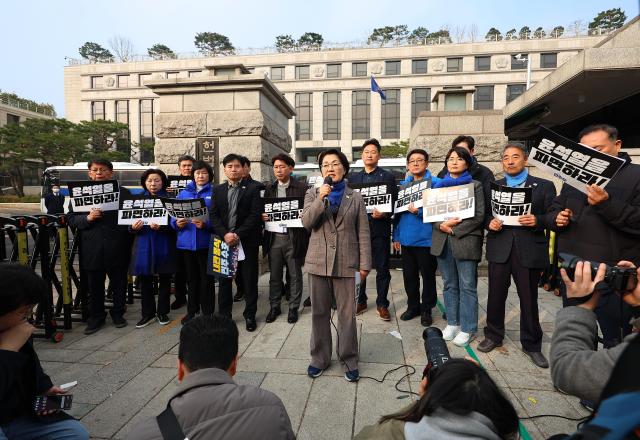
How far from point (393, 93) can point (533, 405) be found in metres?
48.3

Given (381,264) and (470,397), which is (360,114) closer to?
(381,264)

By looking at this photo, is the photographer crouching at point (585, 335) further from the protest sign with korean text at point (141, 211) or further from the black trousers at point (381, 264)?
the protest sign with korean text at point (141, 211)

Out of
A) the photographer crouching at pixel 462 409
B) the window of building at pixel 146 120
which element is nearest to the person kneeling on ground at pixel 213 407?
the photographer crouching at pixel 462 409

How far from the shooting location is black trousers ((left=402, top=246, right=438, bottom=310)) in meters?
4.62

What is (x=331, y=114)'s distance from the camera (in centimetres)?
4794

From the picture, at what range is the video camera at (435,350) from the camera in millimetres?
1515

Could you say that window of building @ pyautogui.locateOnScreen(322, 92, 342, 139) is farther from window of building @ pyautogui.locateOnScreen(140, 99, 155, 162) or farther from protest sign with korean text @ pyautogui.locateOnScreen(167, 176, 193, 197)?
protest sign with korean text @ pyautogui.locateOnScreen(167, 176, 193, 197)

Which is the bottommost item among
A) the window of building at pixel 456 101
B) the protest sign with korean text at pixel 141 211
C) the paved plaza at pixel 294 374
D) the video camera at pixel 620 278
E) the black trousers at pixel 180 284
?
the paved plaza at pixel 294 374

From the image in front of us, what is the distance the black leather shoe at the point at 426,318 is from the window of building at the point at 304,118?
1770 inches

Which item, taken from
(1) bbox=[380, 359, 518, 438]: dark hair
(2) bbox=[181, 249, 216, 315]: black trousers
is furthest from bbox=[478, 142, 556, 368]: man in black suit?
(2) bbox=[181, 249, 216, 315]: black trousers

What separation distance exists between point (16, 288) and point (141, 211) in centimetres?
298

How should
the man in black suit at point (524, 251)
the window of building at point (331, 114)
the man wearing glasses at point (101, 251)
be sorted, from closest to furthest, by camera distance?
the man in black suit at point (524, 251)
the man wearing glasses at point (101, 251)
the window of building at point (331, 114)

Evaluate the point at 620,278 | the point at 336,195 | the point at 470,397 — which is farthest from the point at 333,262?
the point at 470,397

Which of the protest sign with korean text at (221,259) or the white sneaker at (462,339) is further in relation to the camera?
the protest sign with korean text at (221,259)
